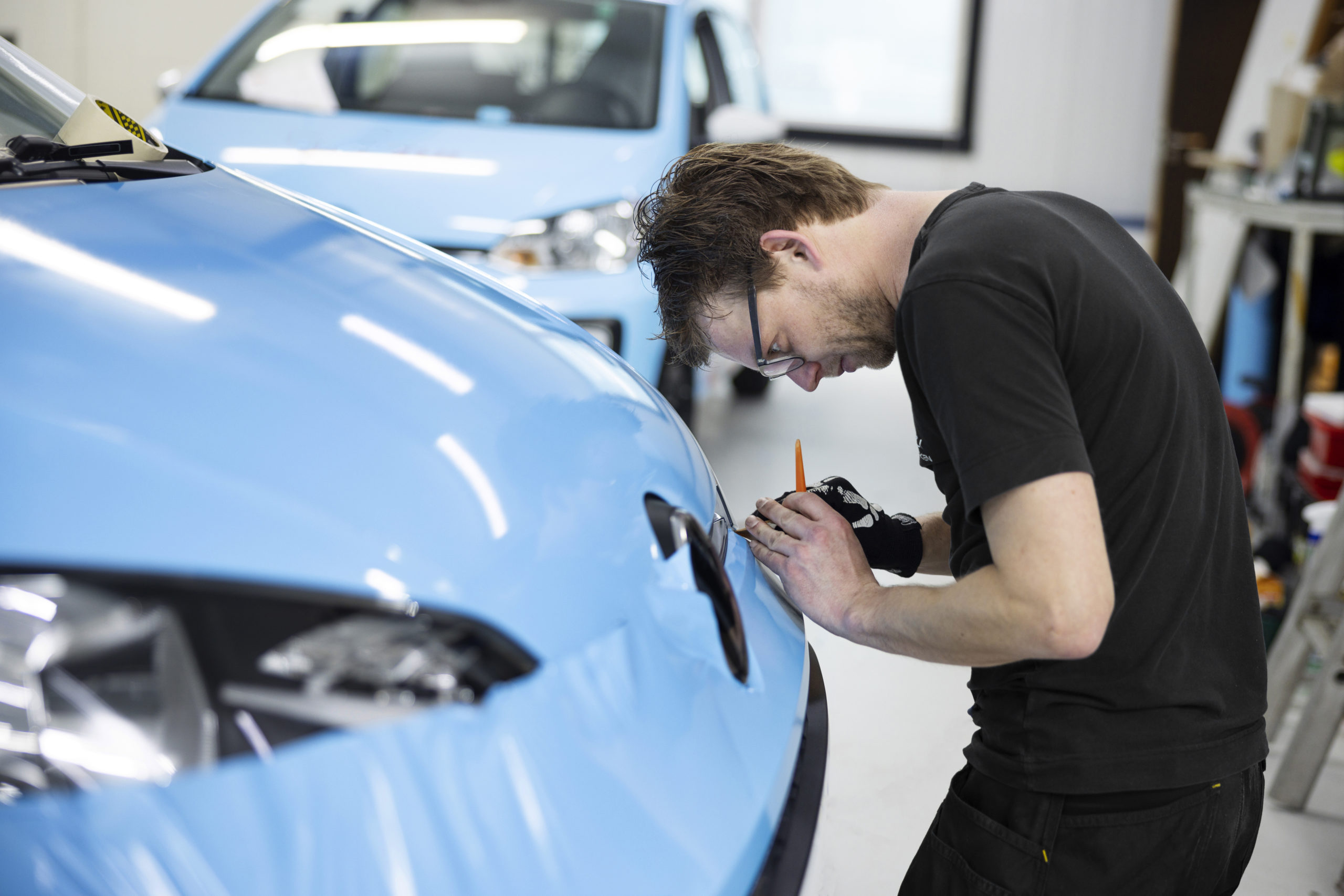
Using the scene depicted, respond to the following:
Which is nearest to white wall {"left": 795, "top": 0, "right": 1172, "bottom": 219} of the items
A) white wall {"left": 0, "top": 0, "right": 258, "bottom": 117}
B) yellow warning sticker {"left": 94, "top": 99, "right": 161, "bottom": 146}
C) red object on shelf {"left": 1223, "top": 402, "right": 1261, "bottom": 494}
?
white wall {"left": 0, "top": 0, "right": 258, "bottom": 117}

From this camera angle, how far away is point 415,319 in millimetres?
988

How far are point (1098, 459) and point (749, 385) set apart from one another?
3677mm

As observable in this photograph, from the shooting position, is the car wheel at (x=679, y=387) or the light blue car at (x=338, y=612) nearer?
the light blue car at (x=338, y=612)

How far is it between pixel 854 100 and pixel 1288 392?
794 cm

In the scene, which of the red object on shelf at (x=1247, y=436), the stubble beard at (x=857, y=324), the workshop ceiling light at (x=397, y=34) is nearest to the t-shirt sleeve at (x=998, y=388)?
the stubble beard at (x=857, y=324)

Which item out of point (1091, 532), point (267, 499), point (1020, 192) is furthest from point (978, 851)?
point (267, 499)

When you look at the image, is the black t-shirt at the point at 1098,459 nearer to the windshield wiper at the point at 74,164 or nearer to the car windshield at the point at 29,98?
the windshield wiper at the point at 74,164

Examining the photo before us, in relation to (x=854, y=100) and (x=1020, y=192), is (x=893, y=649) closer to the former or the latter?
(x=1020, y=192)

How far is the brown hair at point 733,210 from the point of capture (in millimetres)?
1129

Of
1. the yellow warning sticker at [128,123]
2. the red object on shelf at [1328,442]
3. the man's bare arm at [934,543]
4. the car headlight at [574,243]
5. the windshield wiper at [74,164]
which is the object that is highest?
the yellow warning sticker at [128,123]

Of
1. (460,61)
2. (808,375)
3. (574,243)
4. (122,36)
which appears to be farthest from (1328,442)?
(122,36)

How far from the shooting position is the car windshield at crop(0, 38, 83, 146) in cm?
135

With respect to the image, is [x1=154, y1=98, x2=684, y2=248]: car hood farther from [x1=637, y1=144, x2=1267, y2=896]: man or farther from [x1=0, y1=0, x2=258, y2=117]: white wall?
[x1=0, y1=0, x2=258, y2=117]: white wall

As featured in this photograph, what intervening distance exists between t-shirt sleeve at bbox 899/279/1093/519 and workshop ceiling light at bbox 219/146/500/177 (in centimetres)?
208
